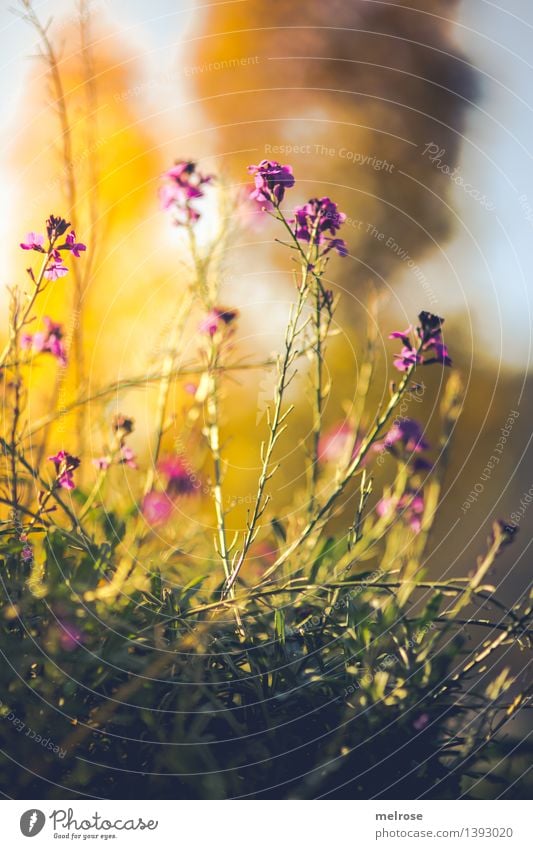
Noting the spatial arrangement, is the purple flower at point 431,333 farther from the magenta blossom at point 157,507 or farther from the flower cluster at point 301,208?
the magenta blossom at point 157,507

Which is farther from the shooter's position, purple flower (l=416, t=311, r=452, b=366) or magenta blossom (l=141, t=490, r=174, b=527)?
magenta blossom (l=141, t=490, r=174, b=527)

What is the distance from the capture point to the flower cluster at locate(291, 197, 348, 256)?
0.74m

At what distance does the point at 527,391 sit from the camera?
5.53ft

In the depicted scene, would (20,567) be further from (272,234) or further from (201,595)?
(272,234)

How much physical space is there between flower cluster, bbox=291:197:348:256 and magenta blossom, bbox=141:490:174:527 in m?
0.39

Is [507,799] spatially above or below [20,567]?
below

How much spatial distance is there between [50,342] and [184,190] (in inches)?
10.6

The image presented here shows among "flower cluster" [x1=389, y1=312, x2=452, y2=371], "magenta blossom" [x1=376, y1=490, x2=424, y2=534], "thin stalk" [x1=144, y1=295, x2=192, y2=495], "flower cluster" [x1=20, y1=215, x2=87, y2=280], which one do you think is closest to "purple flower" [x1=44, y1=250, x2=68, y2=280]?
"flower cluster" [x1=20, y1=215, x2=87, y2=280]

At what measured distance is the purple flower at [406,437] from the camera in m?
0.80

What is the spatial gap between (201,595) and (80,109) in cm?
87

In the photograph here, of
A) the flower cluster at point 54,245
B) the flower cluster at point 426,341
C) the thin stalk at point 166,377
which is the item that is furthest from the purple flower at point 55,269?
the flower cluster at point 426,341

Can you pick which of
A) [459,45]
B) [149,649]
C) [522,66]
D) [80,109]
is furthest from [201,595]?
[459,45]

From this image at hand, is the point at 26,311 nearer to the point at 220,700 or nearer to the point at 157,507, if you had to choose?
the point at 157,507
